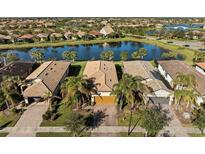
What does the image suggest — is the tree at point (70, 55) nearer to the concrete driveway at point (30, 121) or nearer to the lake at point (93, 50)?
the lake at point (93, 50)

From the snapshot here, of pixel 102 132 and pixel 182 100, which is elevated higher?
pixel 182 100

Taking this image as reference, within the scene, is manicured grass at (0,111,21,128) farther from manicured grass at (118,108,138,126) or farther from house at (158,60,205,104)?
house at (158,60,205,104)

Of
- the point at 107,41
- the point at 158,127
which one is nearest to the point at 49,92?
the point at 158,127

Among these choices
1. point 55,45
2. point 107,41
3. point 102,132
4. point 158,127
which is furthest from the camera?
point 107,41

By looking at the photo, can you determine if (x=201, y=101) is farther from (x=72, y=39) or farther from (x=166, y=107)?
(x=72, y=39)

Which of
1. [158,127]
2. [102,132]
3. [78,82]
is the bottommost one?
[102,132]
